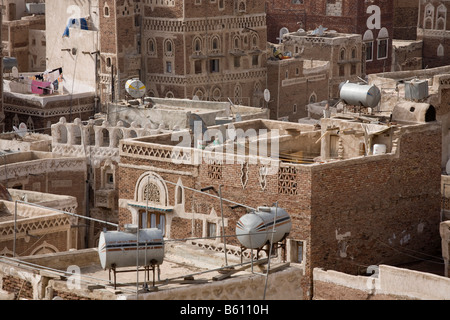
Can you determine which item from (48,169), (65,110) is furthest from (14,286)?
(65,110)

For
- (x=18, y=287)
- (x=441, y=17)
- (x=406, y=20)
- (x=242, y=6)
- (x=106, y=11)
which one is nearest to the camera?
(x=18, y=287)

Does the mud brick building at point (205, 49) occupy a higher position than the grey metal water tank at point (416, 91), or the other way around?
the grey metal water tank at point (416, 91)

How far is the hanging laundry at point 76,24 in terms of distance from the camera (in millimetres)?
75188

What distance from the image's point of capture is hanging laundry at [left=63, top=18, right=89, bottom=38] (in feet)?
247

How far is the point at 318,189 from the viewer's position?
39.7 metres

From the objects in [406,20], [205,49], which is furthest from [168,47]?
[406,20]

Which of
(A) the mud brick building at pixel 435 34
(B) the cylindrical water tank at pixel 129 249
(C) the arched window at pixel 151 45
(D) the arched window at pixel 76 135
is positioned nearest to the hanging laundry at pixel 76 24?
(C) the arched window at pixel 151 45

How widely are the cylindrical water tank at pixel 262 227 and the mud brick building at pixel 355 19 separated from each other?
2355 inches

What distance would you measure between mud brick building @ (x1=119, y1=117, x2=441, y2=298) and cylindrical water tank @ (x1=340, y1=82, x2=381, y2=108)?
77cm

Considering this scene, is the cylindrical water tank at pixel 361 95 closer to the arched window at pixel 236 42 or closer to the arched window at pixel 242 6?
the arched window at pixel 242 6

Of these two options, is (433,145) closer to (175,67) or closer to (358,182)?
(358,182)

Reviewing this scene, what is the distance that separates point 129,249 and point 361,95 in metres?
17.4

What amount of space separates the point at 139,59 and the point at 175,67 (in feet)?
6.18

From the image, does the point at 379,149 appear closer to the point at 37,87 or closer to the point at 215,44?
the point at 37,87
